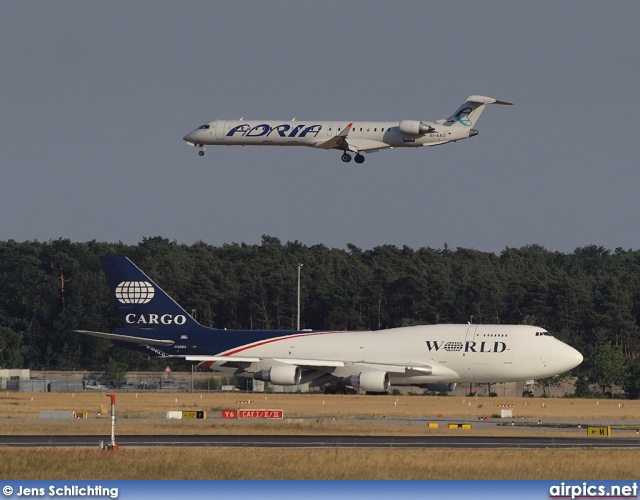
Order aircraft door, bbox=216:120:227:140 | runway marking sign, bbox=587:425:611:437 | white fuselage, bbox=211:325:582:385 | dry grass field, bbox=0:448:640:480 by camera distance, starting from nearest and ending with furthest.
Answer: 1. dry grass field, bbox=0:448:640:480
2. runway marking sign, bbox=587:425:611:437
3. white fuselage, bbox=211:325:582:385
4. aircraft door, bbox=216:120:227:140

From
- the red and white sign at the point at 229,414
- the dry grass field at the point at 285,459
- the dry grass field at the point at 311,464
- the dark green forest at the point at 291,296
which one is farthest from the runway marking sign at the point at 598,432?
the dark green forest at the point at 291,296

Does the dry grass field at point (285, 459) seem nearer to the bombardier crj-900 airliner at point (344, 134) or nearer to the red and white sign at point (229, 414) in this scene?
the red and white sign at point (229, 414)

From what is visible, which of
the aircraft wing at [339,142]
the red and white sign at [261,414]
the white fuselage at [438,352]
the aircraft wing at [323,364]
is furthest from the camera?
the aircraft wing at [339,142]

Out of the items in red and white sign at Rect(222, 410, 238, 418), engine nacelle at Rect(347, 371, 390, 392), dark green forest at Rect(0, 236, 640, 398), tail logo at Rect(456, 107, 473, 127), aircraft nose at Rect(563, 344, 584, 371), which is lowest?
red and white sign at Rect(222, 410, 238, 418)

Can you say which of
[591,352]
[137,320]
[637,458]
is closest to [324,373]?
[137,320]

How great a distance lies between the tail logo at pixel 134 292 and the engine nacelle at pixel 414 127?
1909 cm

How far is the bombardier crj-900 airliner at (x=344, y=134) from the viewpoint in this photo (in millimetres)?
69875

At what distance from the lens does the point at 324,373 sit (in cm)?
7000

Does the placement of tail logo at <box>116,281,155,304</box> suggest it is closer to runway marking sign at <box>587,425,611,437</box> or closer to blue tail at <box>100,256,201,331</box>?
blue tail at <box>100,256,201,331</box>

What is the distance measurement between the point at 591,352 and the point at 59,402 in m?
66.7

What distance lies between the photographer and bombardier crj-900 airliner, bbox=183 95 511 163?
229 feet

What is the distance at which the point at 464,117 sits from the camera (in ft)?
257

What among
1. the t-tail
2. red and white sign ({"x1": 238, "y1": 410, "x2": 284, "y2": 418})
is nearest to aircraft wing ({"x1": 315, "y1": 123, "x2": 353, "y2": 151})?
the t-tail

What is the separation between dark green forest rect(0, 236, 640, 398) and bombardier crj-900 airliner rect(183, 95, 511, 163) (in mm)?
46675
